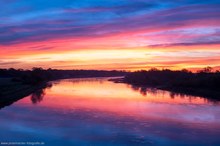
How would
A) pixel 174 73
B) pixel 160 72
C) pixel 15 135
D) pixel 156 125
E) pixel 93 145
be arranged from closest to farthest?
pixel 93 145 → pixel 15 135 → pixel 156 125 → pixel 174 73 → pixel 160 72

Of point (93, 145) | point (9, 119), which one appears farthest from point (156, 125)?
point (9, 119)

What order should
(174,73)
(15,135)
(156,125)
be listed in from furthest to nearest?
1. (174,73)
2. (156,125)
3. (15,135)

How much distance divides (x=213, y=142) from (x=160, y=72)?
264 feet

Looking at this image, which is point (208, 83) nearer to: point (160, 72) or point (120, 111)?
point (120, 111)

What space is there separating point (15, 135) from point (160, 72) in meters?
80.6

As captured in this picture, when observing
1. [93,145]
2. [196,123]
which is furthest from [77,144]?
[196,123]

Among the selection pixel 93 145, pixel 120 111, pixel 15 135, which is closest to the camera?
pixel 93 145

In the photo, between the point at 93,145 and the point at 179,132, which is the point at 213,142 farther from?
the point at 93,145

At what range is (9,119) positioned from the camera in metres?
23.8

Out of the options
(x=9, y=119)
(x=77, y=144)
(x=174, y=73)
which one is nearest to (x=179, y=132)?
(x=77, y=144)

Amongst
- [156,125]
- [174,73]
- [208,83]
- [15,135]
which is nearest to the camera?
[15,135]

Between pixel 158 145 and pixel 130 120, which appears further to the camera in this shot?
pixel 130 120

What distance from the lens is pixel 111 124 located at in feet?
70.0

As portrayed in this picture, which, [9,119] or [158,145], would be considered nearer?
[158,145]
